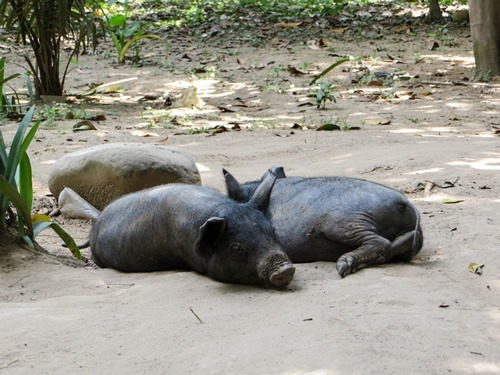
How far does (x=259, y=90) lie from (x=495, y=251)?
23.2ft

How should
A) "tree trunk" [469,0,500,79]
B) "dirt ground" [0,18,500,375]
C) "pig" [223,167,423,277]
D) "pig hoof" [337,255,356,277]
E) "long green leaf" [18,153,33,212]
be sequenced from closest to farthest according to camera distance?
"dirt ground" [0,18,500,375] < "pig hoof" [337,255,356,277] < "pig" [223,167,423,277] < "long green leaf" [18,153,33,212] < "tree trunk" [469,0,500,79]

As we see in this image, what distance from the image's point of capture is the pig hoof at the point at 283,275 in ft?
12.0

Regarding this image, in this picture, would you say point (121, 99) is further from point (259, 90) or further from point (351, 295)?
point (351, 295)

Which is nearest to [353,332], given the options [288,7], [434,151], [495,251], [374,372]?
[374,372]

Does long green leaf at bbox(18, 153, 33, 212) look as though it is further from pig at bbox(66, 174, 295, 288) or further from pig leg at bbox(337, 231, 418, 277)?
pig leg at bbox(337, 231, 418, 277)

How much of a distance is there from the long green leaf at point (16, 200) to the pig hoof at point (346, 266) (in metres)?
1.78

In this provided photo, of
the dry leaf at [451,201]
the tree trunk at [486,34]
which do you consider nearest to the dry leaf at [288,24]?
the tree trunk at [486,34]

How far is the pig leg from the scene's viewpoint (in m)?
4.01

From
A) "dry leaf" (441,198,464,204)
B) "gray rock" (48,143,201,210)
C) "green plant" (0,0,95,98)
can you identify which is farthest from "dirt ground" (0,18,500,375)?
"green plant" (0,0,95,98)

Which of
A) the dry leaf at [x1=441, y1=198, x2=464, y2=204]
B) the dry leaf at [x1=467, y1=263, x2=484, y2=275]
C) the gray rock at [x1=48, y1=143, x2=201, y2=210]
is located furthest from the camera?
the gray rock at [x1=48, y1=143, x2=201, y2=210]

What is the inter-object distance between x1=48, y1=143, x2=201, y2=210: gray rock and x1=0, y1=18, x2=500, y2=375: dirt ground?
0.30 metres

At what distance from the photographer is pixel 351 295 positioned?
136 inches

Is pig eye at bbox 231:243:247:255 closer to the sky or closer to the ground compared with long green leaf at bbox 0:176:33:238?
closer to the ground

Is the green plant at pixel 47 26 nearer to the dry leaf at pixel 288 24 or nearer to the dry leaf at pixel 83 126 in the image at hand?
the dry leaf at pixel 83 126
